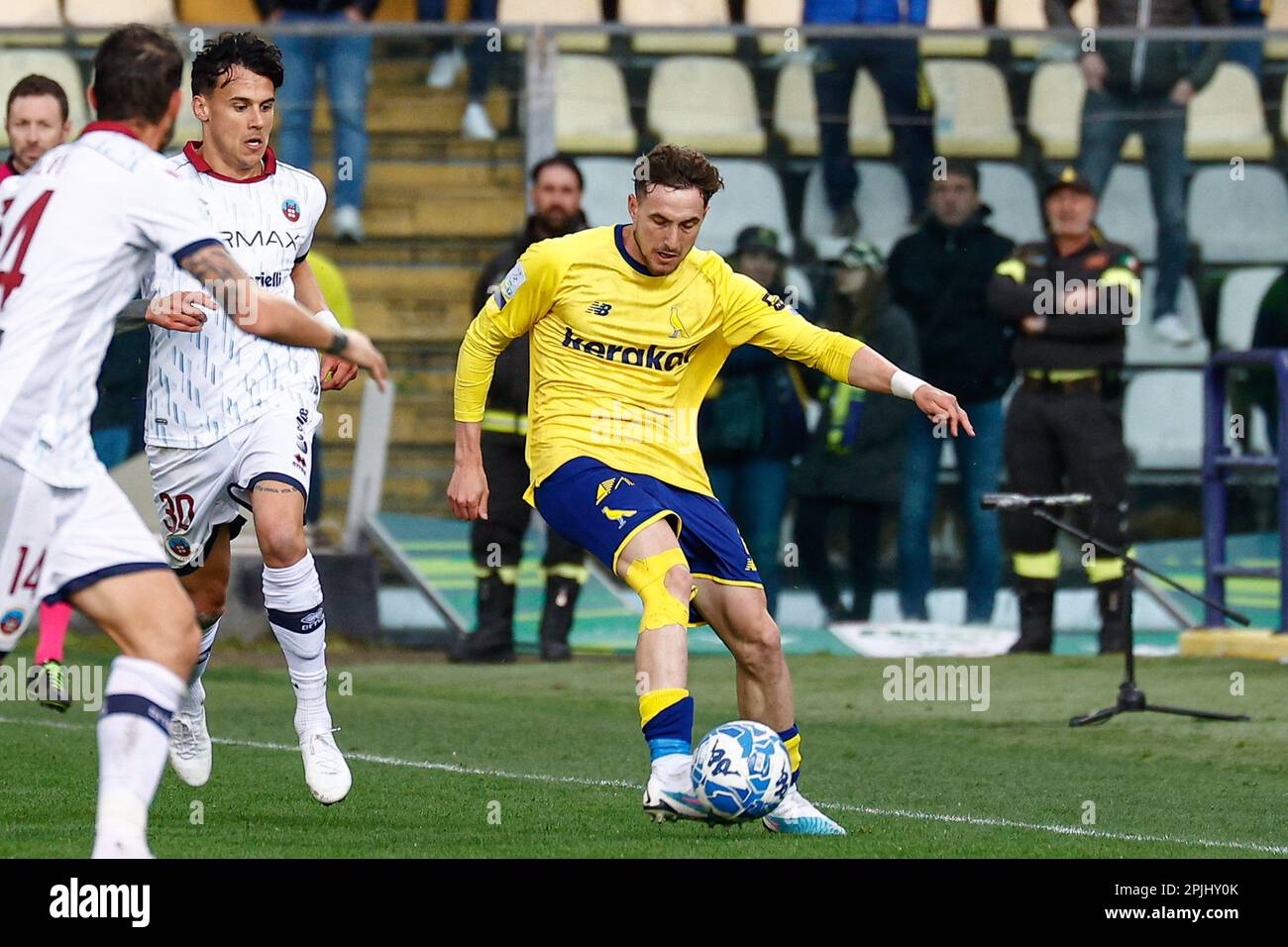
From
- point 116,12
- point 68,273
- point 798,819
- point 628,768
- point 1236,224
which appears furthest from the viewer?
point 116,12

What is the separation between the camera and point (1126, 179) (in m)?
13.2

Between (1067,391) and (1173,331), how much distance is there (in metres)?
1.37

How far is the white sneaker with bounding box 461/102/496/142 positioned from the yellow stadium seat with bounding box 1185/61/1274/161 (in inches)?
162

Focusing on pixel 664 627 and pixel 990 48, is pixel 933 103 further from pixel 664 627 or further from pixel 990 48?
pixel 664 627

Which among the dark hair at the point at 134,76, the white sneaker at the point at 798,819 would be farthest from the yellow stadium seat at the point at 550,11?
the dark hair at the point at 134,76

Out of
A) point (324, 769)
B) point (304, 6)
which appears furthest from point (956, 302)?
point (324, 769)

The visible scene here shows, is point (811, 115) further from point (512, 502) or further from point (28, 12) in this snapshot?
point (28, 12)

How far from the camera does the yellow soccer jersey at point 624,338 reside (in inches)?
277

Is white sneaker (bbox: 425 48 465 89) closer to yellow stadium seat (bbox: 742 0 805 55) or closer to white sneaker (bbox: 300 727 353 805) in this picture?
yellow stadium seat (bbox: 742 0 805 55)

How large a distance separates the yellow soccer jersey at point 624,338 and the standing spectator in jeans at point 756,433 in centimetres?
524

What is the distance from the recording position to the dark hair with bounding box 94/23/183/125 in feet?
17.5

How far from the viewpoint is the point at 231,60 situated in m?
7.14

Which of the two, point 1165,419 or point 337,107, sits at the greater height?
point 337,107
